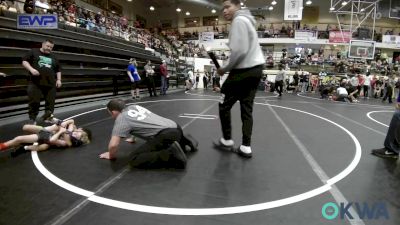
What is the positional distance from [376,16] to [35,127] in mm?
20666

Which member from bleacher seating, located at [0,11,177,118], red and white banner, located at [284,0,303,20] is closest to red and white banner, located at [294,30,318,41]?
red and white banner, located at [284,0,303,20]

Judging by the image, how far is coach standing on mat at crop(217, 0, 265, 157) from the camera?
3.43m

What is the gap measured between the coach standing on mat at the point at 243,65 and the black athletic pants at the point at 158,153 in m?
0.90

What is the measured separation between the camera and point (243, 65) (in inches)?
141

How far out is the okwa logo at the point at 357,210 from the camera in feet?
7.44

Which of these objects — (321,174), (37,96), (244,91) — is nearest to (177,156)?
(244,91)

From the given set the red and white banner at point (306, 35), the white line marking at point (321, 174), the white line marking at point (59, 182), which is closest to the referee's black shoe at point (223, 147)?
the white line marking at point (321, 174)

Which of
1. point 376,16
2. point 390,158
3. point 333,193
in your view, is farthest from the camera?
point 376,16

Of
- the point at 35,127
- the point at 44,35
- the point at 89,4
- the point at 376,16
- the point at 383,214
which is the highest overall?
the point at 89,4

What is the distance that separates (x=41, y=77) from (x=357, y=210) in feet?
17.9

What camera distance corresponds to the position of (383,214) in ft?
7.57

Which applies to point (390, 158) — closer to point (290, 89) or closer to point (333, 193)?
point (333, 193)

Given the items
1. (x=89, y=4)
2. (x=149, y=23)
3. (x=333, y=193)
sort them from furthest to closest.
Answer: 1. (x=149, y=23)
2. (x=89, y=4)
3. (x=333, y=193)

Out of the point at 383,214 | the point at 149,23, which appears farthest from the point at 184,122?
the point at 149,23
